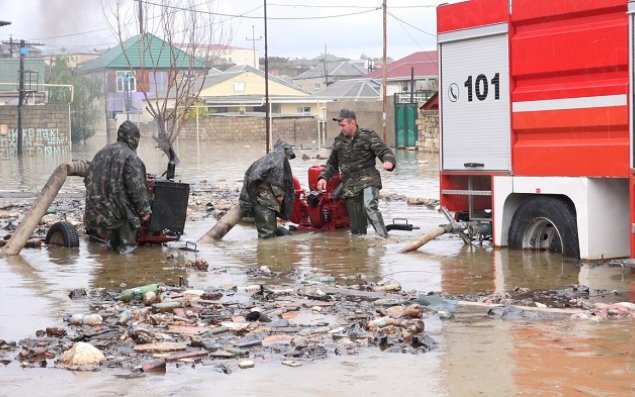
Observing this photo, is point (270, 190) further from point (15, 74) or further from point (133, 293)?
point (15, 74)

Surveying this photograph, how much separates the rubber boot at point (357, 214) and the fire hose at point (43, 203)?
362cm

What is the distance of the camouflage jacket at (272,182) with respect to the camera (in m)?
15.6

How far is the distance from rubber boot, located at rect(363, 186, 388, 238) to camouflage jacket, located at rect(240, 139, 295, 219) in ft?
3.61

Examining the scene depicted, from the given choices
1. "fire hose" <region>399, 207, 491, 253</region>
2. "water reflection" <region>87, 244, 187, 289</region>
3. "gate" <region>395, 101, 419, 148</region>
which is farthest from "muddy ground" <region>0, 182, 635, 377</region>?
"gate" <region>395, 101, 419, 148</region>

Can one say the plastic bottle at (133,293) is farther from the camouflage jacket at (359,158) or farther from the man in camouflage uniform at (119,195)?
the camouflage jacket at (359,158)

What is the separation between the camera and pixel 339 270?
12547 mm

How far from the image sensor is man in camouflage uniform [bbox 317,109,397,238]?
15469mm

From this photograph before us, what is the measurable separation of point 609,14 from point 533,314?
4120mm

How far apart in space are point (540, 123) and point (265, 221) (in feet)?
14.9

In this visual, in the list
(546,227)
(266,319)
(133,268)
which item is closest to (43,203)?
(133,268)

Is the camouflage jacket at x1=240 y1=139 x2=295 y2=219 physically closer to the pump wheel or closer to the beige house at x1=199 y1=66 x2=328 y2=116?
the pump wheel

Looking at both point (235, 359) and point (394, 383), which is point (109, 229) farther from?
point (394, 383)

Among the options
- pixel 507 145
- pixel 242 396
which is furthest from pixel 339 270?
pixel 242 396

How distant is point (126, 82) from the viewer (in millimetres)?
102938
